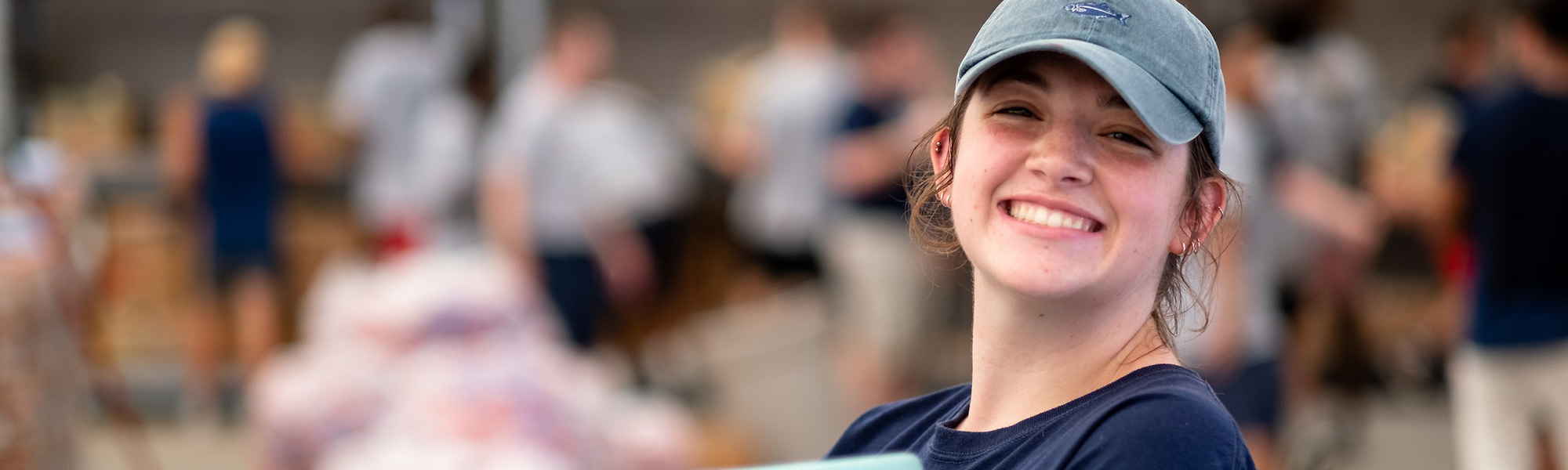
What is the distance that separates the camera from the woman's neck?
90 cm

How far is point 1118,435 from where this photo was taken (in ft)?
2.64

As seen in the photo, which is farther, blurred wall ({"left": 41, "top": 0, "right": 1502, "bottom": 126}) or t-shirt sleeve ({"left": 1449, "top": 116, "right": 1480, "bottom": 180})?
blurred wall ({"left": 41, "top": 0, "right": 1502, "bottom": 126})

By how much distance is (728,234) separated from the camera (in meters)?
7.62

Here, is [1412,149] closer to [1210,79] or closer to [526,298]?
[526,298]

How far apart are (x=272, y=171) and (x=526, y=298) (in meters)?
2.33

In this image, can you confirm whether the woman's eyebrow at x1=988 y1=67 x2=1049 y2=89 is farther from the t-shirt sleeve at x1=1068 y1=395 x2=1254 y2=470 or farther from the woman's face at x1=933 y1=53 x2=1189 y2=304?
the t-shirt sleeve at x1=1068 y1=395 x2=1254 y2=470

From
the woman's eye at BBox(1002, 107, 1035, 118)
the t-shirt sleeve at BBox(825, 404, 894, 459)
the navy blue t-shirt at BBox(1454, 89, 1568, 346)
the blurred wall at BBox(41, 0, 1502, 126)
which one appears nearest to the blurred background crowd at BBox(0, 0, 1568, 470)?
the navy blue t-shirt at BBox(1454, 89, 1568, 346)

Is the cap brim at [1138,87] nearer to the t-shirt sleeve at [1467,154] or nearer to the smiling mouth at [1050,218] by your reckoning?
the smiling mouth at [1050,218]

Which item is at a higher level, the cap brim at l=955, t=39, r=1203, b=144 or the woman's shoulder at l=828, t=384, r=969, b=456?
the cap brim at l=955, t=39, r=1203, b=144

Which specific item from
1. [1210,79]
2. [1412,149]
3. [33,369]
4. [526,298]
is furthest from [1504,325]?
[1412,149]

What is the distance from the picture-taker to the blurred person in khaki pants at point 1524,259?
348 centimetres

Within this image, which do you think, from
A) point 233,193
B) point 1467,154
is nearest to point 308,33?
point 233,193

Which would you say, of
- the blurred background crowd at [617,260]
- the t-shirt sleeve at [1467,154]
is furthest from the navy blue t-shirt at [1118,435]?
the t-shirt sleeve at [1467,154]

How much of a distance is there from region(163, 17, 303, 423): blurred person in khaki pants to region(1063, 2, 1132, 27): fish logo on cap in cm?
595
